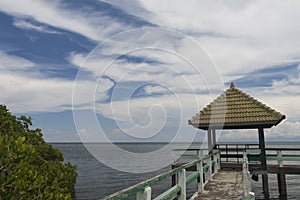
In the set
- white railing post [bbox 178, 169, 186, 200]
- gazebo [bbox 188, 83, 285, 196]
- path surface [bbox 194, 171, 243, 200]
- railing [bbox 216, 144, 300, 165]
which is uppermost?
gazebo [bbox 188, 83, 285, 196]

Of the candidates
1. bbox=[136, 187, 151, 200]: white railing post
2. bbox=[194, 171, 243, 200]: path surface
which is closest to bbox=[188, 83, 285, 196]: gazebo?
bbox=[194, 171, 243, 200]: path surface

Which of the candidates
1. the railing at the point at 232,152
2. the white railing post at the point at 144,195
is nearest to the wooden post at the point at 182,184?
the white railing post at the point at 144,195

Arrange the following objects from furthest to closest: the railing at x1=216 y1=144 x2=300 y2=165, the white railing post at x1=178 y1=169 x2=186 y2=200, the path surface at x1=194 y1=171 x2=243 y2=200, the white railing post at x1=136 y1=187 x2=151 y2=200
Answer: the railing at x1=216 y1=144 x2=300 y2=165
the path surface at x1=194 y1=171 x2=243 y2=200
the white railing post at x1=178 y1=169 x2=186 y2=200
the white railing post at x1=136 y1=187 x2=151 y2=200

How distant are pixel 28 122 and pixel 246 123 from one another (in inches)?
533

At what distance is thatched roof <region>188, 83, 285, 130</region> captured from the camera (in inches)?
555

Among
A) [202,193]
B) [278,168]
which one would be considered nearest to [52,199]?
[202,193]

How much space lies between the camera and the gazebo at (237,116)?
14.1 meters

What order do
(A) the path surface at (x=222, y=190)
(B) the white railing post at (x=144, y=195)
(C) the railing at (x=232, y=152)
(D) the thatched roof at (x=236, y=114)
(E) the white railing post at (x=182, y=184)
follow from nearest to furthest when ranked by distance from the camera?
1. (B) the white railing post at (x=144, y=195)
2. (E) the white railing post at (x=182, y=184)
3. (A) the path surface at (x=222, y=190)
4. (D) the thatched roof at (x=236, y=114)
5. (C) the railing at (x=232, y=152)

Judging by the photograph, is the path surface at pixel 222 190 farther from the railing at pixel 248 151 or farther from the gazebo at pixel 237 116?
the railing at pixel 248 151

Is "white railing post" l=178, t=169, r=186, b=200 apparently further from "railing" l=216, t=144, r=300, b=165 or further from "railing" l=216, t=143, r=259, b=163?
"railing" l=216, t=143, r=259, b=163

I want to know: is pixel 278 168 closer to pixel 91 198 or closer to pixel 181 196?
pixel 181 196

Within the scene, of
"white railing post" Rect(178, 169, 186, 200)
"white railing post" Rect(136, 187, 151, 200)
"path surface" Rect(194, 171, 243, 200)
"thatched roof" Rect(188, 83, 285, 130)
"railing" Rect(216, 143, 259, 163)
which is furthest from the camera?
"railing" Rect(216, 143, 259, 163)

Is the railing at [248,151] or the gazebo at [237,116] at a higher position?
the gazebo at [237,116]

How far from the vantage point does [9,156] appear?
15.3 feet
